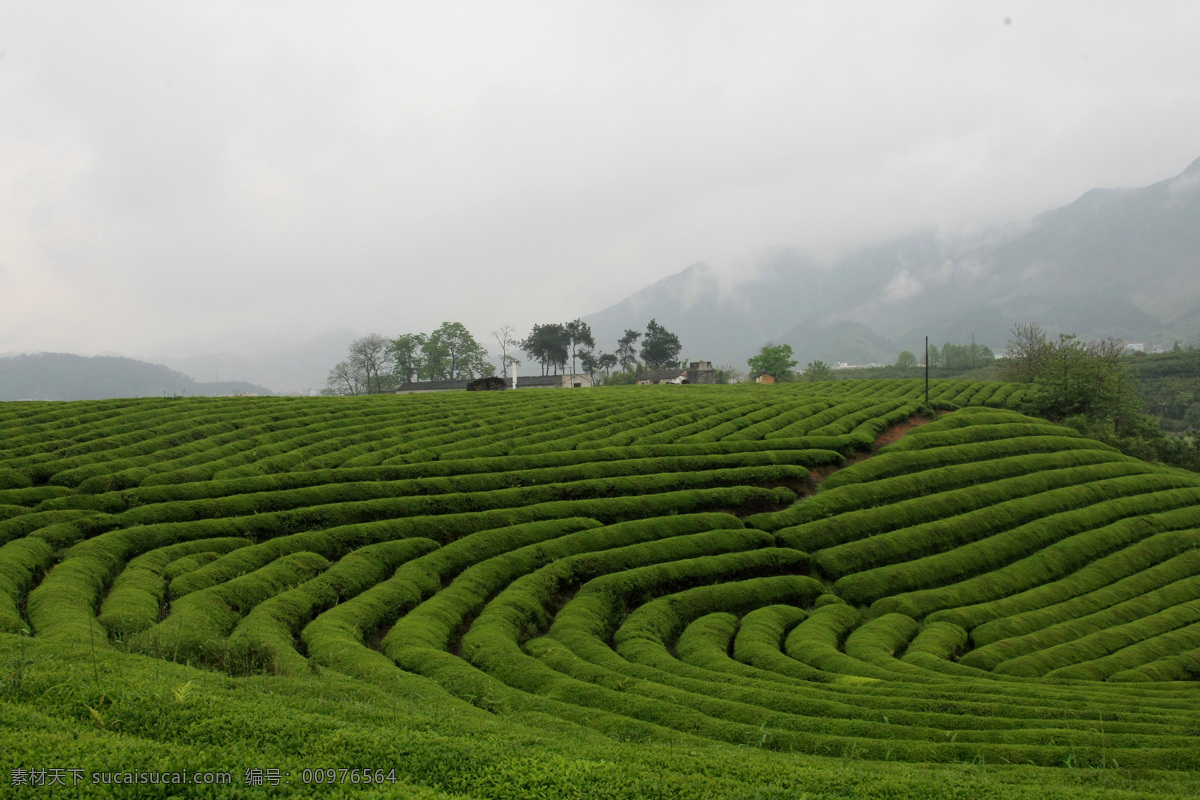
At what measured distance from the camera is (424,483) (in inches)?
1212

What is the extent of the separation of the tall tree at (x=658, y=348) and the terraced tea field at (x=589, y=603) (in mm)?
83202

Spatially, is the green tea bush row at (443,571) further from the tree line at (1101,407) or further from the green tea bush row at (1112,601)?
the tree line at (1101,407)

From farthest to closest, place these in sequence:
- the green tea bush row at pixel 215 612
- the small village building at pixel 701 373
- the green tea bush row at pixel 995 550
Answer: the small village building at pixel 701 373 → the green tea bush row at pixel 995 550 → the green tea bush row at pixel 215 612

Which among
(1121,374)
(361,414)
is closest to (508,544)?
(361,414)

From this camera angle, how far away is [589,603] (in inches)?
915

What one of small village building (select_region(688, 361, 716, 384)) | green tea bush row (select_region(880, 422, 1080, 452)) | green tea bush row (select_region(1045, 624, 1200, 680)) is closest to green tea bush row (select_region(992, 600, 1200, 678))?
green tea bush row (select_region(1045, 624, 1200, 680))

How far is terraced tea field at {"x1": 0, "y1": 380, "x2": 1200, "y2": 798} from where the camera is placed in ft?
30.0

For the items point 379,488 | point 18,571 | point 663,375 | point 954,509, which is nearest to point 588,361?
point 663,375

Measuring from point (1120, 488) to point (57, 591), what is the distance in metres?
46.4

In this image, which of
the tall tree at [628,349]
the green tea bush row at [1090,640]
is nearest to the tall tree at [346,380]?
the tall tree at [628,349]

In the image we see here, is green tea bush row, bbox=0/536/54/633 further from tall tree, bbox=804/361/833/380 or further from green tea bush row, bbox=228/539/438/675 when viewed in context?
tall tree, bbox=804/361/833/380

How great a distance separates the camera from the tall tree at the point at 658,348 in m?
131

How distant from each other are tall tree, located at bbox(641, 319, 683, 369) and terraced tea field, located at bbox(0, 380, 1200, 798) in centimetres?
8320

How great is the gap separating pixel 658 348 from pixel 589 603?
110 m
